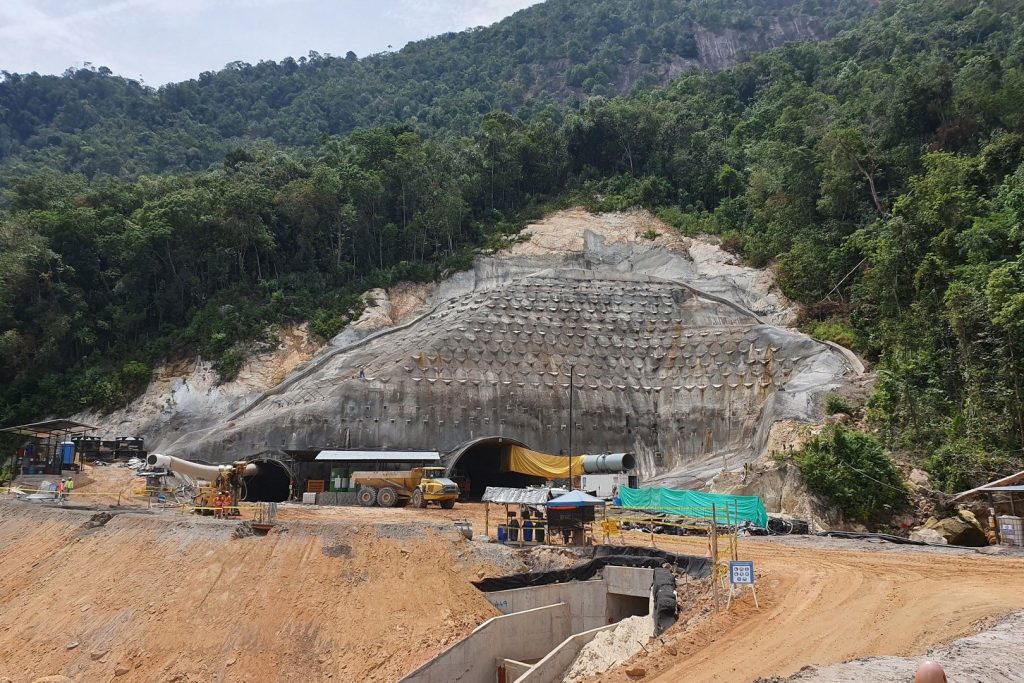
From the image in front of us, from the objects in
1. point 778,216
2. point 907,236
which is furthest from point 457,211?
point 907,236

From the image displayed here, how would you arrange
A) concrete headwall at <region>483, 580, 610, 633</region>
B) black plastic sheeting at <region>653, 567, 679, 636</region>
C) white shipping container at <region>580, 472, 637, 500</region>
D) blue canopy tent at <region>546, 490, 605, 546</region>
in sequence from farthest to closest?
1. white shipping container at <region>580, 472, 637, 500</region>
2. blue canopy tent at <region>546, 490, 605, 546</region>
3. concrete headwall at <region>483, 580, 610, 633</region>
4. black plastic sheeting at <region>653, 567, 679, 636</region>

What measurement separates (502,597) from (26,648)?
Result: 10867 mm

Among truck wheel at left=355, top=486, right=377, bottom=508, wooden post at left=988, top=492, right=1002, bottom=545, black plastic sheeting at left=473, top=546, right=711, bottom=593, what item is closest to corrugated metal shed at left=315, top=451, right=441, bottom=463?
truck wheel at left=355, top=486, right=377, bottom=508

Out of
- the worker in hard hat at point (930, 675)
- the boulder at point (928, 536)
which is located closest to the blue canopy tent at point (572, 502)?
the boulder at point (928, 536)

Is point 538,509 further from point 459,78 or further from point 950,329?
point 459,78

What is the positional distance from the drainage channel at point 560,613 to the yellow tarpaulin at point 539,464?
14.4m

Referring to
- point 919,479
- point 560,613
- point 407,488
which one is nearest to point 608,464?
point 407,488

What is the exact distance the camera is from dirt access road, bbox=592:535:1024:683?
11.0m

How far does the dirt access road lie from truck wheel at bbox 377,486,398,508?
1548 cm

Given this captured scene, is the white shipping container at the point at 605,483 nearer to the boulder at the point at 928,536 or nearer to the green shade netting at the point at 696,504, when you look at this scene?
the green shade netting at the point at 696,504

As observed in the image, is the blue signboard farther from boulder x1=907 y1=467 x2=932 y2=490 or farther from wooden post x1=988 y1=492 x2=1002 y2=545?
boulder x1=907 y1=467 x2=932 y2=490

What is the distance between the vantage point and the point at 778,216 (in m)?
45.3

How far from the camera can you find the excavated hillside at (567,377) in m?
34.0

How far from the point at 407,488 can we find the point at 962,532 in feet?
61.2
